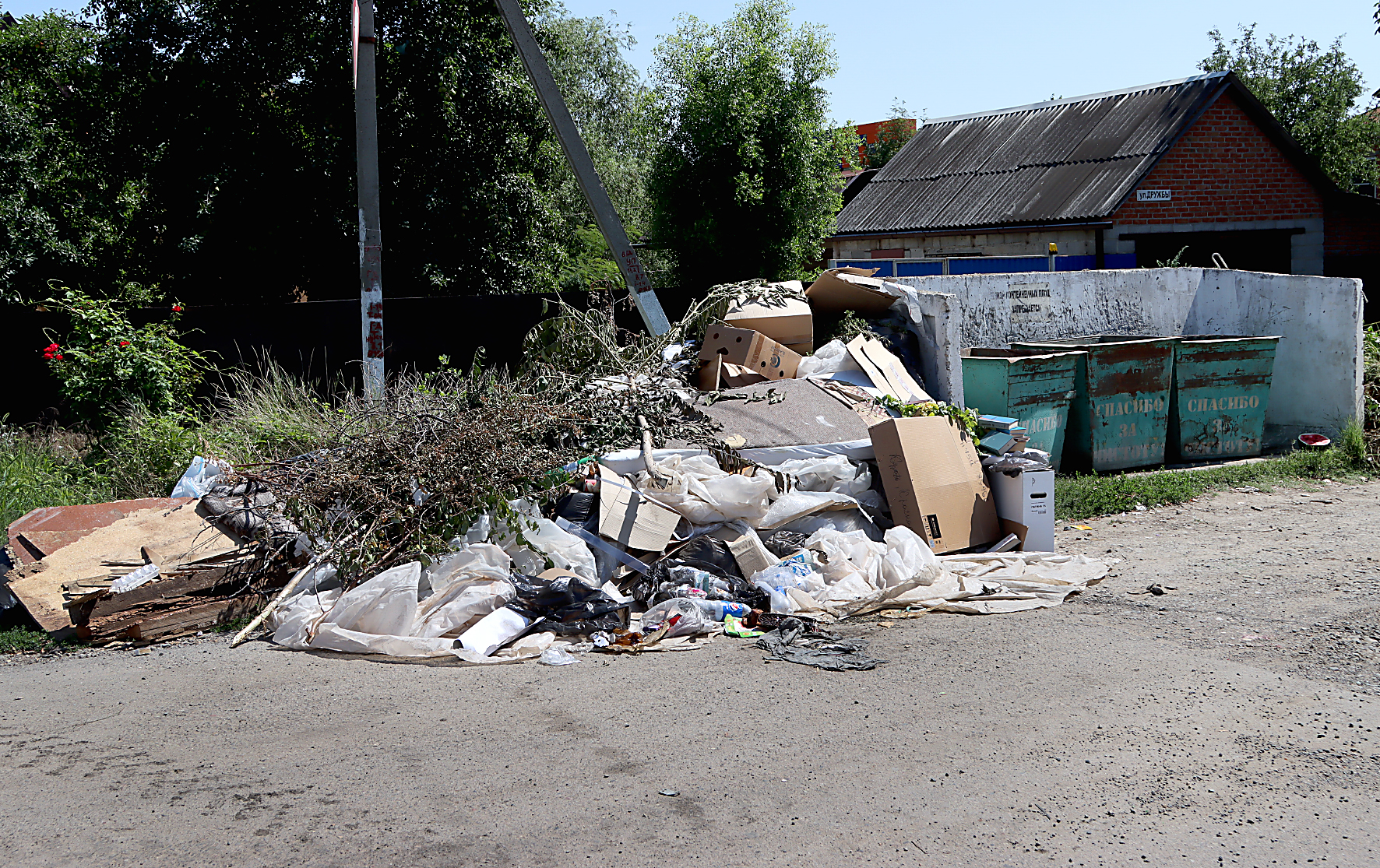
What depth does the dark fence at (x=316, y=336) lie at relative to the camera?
9195 mm

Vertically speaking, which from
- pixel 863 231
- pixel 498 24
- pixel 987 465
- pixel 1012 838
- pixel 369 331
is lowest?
pixel 1012 838

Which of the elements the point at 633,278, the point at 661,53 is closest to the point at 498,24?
the point at 661,53

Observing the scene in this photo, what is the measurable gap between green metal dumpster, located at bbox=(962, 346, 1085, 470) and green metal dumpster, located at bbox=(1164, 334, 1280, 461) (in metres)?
1.34

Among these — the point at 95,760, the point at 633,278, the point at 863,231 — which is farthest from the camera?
the point at 863,231

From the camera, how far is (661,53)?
14.4 m

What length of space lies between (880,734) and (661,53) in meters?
12.4

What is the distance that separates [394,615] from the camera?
5078 millimetres

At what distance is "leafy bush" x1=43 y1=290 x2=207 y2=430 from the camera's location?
26.8 feet

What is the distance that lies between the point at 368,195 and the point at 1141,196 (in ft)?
47.5

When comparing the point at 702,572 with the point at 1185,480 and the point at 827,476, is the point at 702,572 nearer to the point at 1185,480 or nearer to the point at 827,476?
the point at 827,476

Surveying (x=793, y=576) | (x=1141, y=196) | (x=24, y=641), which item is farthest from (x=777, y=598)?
(x=1141, y=196)

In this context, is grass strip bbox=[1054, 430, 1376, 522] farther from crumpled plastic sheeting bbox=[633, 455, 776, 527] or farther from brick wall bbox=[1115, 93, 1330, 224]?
brick wall bbox=[1115, 93, 1330, 224]

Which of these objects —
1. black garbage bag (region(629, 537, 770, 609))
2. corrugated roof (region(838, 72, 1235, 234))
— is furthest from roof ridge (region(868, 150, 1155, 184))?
black garbage bag (region(629, 537, 770, 609))

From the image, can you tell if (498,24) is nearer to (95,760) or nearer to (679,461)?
(679,461)
